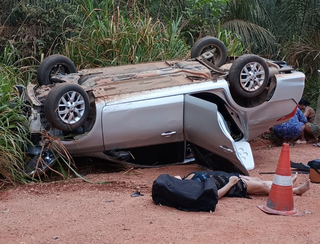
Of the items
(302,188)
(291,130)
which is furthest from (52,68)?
(291,130)

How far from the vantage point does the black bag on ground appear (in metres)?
5.37

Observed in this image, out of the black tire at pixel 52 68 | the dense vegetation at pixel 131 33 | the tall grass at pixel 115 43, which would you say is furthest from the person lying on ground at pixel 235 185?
the tall grass at pixel 115 43

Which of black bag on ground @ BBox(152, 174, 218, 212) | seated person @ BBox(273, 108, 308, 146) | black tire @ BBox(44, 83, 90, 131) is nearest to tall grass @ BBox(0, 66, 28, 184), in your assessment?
black tire @ BBox(44, 83, 90, 131)

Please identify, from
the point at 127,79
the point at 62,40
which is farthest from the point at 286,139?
the point at 62,40

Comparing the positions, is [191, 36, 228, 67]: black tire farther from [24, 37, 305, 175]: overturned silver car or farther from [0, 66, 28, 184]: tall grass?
[0, 66, 28, 184]: tall grass

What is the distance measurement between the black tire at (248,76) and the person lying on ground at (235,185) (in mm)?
1668

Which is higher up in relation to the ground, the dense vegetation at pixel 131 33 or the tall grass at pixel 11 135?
the dense vegetation at pixel 131 33

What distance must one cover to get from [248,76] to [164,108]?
1.33 metres

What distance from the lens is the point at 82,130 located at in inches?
280

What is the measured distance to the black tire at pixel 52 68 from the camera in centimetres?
779

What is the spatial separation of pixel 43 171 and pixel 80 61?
346 centimetres

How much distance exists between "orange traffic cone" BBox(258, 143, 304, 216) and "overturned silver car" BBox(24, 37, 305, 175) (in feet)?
3.64

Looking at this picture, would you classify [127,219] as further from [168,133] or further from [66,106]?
[168,133]

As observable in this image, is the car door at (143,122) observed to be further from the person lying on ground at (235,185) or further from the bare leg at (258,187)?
the bare leg at (258,187)
